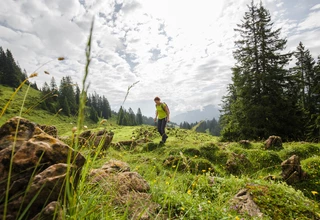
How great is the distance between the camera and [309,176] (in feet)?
21.4

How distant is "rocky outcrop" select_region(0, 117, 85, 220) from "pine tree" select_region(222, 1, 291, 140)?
20.1 m

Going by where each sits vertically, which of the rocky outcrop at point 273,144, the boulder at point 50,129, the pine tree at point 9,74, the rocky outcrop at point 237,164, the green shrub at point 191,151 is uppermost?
the pine tree at point 9,74

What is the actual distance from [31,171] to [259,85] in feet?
74.7

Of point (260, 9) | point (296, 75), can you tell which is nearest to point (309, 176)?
point (296, 75)

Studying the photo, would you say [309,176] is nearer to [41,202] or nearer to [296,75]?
[41,202]

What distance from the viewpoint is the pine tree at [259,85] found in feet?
62.5

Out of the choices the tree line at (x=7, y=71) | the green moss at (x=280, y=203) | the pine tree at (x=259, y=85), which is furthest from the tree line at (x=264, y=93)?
the tree line at (x=7, y=71)

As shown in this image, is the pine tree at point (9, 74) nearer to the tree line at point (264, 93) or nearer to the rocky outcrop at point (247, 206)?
the tree line at point (264, 93)

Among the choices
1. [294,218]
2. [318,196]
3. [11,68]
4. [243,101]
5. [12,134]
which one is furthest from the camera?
[11,68]

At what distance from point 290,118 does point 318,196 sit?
15.9 m

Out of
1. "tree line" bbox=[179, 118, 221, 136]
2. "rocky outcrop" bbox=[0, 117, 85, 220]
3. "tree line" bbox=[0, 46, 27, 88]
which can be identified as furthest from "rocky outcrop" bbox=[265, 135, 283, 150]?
"tree line" bbox=[0, 46, 27, 88]

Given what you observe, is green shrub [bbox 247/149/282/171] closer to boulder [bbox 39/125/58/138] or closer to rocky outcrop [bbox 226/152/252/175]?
rocky outcrop [bbox 226/152/252/175]

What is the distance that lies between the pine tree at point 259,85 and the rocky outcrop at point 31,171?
65.9ft

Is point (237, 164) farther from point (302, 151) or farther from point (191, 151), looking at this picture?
point (302, 151)
